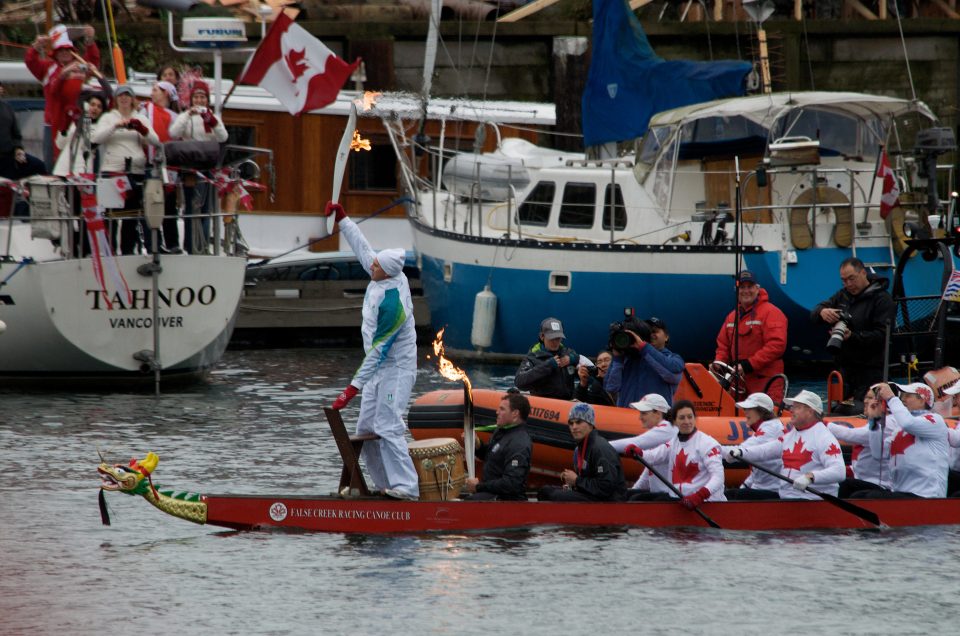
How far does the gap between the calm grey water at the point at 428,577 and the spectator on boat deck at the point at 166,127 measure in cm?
509

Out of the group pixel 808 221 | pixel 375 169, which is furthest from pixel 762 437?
pixel 375 169

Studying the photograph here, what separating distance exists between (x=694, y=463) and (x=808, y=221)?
354 inches

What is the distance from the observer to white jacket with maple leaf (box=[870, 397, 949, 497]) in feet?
38.1

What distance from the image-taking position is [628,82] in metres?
22.7

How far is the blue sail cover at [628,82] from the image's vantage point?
22.4 m

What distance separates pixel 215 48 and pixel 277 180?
4383 mm

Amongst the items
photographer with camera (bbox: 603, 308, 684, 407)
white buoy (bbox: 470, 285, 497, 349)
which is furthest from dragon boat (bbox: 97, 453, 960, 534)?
white buoy (bbox: 470, 285, 497, 349)

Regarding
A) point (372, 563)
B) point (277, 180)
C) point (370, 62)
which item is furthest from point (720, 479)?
point (370, 62)

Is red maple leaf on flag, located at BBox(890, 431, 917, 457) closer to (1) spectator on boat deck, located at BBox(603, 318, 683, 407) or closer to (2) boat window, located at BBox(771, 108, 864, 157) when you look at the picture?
(1) spectator on boat deck, located at BBox(603, 318, 683, 407)

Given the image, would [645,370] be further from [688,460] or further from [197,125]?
[197,125]

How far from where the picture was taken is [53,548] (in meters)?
11.1

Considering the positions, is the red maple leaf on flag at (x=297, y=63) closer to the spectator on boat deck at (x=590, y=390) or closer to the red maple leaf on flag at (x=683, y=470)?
the spectator on boat deck at (x=590, y=390)

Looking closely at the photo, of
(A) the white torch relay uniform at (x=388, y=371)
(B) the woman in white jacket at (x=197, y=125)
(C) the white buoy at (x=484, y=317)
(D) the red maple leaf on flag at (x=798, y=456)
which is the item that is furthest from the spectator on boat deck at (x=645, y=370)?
(C) the white buoy at (x=484, y=317)

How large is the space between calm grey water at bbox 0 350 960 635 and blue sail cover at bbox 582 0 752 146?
1080cm
